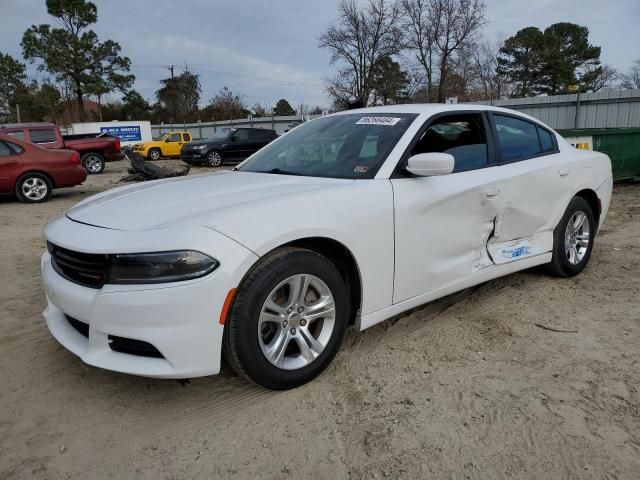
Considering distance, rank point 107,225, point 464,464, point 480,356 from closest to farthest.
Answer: point 464,464 < point 107,225 < point 480,356

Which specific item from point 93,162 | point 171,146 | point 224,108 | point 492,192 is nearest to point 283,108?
point 224,108

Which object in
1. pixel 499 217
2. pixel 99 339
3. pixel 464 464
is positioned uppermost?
pixel 499 217

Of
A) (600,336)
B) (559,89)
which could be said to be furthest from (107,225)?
(559,89)

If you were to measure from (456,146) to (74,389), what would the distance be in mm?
2867

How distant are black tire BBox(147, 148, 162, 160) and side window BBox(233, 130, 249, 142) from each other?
275 inches

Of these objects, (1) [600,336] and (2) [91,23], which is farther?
(2) [91,23]

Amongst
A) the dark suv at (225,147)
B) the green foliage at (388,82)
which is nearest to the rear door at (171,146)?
the dark suv at (225,147)

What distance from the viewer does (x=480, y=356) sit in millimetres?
3055

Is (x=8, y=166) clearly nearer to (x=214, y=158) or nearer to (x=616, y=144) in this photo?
(x=214, y=158)

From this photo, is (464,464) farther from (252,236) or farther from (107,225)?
(107,225)

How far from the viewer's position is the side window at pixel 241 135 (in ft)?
64.3

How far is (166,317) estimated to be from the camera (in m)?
2.23

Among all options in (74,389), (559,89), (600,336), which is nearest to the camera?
(74,389)

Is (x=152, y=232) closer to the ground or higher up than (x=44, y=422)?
higher up
